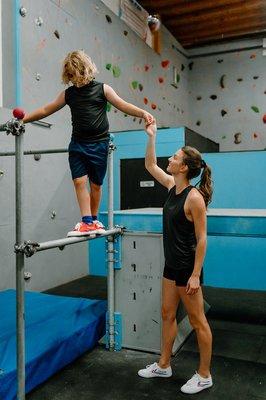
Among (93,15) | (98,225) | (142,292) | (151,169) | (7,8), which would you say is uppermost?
(93,15)

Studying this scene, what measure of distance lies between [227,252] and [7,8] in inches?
122

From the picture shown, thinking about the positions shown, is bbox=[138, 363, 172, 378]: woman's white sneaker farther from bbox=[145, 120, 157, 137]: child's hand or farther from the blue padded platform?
bbox=[145, 120, 157, 137]: child's hand

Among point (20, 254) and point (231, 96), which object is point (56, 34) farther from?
point (231, 96)

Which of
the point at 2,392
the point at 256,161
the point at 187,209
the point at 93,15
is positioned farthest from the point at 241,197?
the point at 2,392

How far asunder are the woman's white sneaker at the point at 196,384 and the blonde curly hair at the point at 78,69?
165 centimetres

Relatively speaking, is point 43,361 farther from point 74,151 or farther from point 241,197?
point 241,197

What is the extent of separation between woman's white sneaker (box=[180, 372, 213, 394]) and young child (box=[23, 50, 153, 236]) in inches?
36.1

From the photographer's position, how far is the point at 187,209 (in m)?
1.91

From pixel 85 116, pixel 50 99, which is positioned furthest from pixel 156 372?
pixel 50 99

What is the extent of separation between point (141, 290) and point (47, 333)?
64 cm

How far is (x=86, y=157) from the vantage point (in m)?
2.02

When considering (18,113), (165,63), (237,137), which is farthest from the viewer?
(237,137)

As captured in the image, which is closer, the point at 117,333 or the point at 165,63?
the point at 117,333

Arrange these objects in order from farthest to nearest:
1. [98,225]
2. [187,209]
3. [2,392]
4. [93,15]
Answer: [93,15]
[98,225]
[187,209]
[2,392]
